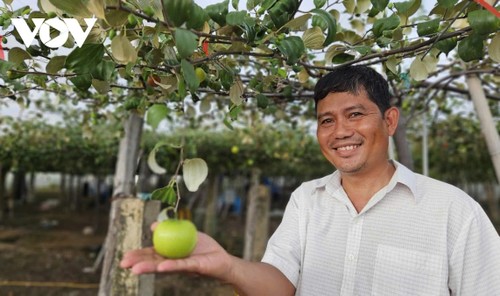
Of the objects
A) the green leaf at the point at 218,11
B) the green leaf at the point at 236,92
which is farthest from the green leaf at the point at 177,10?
the green leaf at the point at 236,92

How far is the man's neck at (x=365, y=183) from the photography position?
1794 mm

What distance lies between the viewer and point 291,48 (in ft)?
4.08

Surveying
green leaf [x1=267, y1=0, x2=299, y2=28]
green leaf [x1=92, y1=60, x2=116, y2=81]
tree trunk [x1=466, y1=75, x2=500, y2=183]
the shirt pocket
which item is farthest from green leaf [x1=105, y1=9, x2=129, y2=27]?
tree trunk [x1=466, y1=75, x2=500, y2=183]

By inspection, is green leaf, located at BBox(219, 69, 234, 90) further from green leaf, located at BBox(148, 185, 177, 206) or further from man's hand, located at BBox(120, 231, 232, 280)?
man's hand, located at BBox(120, 231, 232, 280)

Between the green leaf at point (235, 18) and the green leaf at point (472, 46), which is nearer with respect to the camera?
the green leaf at point (235, 18)

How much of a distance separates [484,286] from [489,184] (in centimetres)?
1554

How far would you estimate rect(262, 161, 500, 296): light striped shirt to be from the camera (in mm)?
1553

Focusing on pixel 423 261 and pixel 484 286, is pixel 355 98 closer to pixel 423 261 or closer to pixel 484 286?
pixel 423 261

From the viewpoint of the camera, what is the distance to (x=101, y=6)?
101cm

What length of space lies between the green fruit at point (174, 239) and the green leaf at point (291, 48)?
0.53 metres

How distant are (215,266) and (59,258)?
9023mm

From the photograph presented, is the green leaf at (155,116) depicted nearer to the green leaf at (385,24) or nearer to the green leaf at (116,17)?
the green leaf at (116,17)

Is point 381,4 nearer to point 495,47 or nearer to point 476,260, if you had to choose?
point 495,47

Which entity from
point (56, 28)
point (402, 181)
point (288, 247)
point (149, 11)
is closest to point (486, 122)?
point (402, 181)
